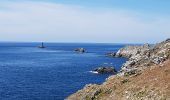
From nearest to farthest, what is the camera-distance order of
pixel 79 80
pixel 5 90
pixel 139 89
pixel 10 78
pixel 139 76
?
pixel 139 89, pixel 139 76, pixel 5 90, pixel 79 80, pixel 10 78

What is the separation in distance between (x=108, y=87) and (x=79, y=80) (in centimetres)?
7428

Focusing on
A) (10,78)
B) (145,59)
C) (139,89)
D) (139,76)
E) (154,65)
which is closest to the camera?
(139,89)

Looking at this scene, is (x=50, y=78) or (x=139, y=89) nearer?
(x=139, y=89)

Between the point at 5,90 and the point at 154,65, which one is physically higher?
the point at 154,65

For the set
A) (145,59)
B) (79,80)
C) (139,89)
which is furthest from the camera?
(79,80)

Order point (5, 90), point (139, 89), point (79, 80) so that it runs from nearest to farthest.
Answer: point (139, 89), point (5, 90), point (79, 80)

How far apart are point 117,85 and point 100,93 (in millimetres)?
3294

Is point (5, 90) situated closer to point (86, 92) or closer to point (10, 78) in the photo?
point (10, 78)

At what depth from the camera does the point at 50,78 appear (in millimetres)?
146375

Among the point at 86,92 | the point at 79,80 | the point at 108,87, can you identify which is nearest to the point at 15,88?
the point at 79,80

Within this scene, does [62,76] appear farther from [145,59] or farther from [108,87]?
[108,87]

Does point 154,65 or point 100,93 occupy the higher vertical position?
point 154,65

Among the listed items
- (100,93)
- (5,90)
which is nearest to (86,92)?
(100,93)

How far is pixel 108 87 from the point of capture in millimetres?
64875
